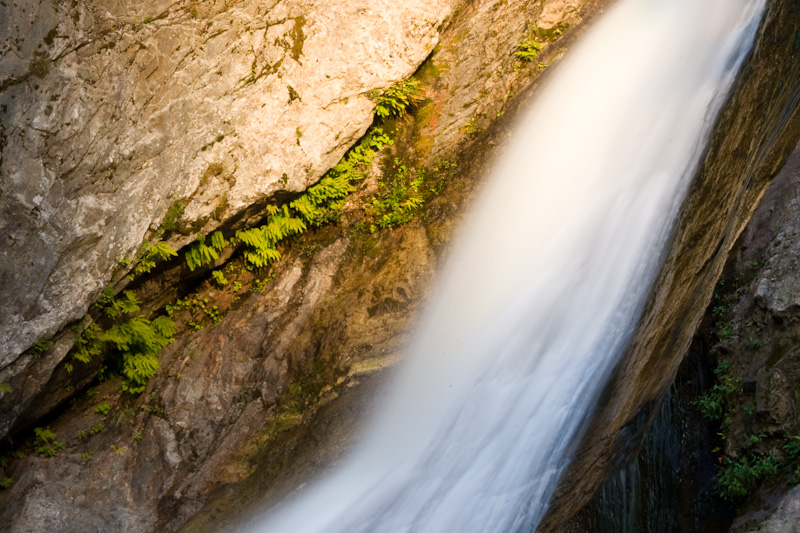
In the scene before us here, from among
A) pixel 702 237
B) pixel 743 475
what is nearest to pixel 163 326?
pixel 702 237

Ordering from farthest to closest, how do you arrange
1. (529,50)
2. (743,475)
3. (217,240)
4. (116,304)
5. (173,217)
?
(743,475) < (529,50) < (217,240) < (173,217) < (116,304)

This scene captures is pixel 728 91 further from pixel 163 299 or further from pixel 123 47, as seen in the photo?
pixel 163 299

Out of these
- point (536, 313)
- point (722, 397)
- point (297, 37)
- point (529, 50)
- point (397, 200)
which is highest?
point (297, 37)

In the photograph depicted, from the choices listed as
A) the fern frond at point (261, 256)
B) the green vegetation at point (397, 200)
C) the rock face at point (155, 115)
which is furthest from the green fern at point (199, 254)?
the green vegetation at point (397, 200)

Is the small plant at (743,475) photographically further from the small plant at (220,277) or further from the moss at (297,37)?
the moss at (297,37)

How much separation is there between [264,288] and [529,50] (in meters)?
4.07

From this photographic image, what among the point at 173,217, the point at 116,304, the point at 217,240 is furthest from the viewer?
the point at 217,240

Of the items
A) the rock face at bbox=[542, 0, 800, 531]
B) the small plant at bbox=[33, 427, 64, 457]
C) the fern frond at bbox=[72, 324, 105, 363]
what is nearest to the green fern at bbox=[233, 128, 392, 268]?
the fern frond at bbox=[72, 324, 105, 363]

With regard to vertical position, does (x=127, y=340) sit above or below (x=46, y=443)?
above

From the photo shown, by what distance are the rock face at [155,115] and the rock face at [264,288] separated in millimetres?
30

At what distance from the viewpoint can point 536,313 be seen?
5.57 meters

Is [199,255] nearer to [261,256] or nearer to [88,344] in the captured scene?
[261,256]

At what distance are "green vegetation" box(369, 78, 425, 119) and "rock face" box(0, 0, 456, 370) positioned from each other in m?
0.12

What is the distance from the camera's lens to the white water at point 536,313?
534 centimetres
